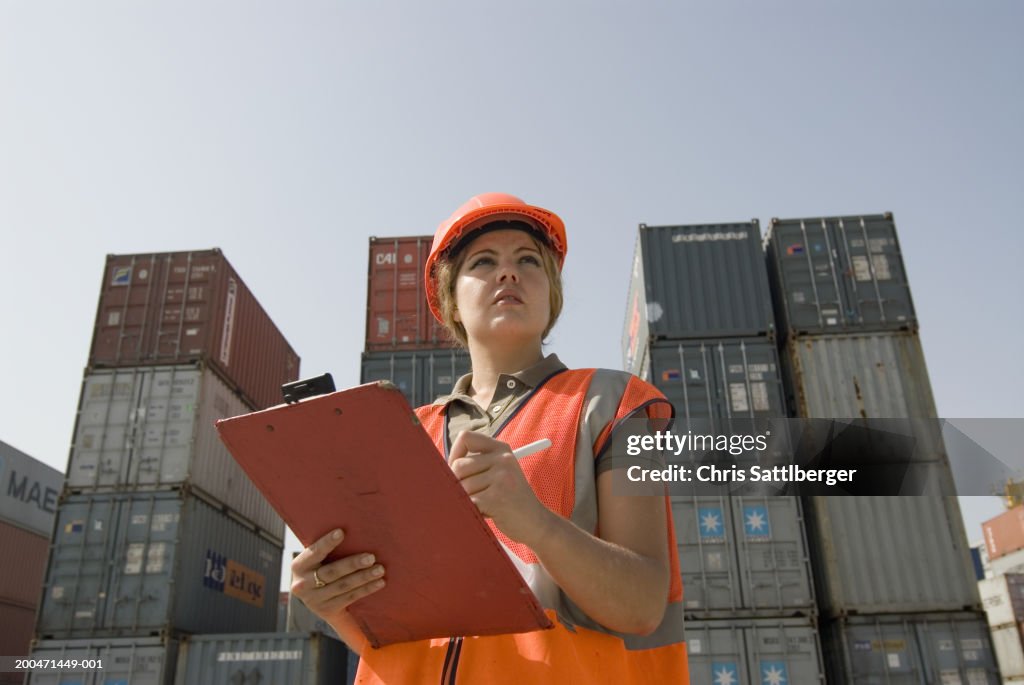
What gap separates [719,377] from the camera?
45.8 ft

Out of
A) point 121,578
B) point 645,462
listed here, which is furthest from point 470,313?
point 121,578

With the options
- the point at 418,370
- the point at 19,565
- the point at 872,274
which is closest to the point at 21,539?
the point at 19,565

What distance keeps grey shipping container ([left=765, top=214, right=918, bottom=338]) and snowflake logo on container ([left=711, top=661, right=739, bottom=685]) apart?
19.8ft

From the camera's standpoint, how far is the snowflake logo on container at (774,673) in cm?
1191

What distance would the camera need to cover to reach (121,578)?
564 inches

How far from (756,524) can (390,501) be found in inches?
491

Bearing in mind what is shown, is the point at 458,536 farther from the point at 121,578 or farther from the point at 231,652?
the point at 121,578

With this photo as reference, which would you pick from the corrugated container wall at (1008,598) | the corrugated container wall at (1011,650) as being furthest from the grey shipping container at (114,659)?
the corrugated container wall at (1011,650)

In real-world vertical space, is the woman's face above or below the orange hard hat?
below

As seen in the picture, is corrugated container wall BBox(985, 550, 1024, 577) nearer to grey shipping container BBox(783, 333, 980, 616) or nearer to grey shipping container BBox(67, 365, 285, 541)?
grey shipping container BBox(783, 333, 980, 616)

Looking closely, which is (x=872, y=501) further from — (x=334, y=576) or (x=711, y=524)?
(x=334, y=576)

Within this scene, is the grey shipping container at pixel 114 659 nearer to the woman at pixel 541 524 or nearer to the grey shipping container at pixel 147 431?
the grey shipping container at pixel 147 431

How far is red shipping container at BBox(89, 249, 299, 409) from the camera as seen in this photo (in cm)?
1658

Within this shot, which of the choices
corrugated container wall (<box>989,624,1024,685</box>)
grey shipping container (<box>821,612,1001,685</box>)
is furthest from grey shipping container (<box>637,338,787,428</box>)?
corrugated container wall (<box>989,624,1024,685</box>)
